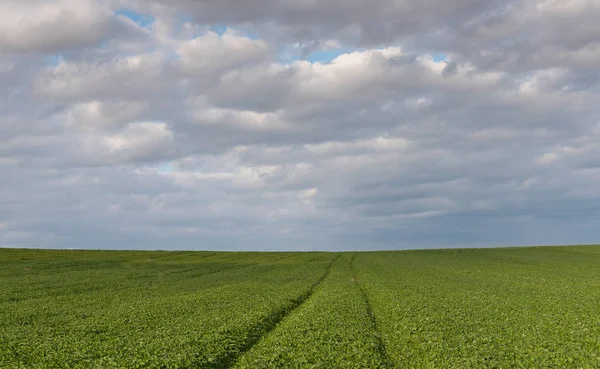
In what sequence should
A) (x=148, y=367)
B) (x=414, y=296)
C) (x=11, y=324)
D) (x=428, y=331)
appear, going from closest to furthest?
(x=148, y=367) < (x=428, y=331) < (x=11, y=324) < (x=414, y=296)

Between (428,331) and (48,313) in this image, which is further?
(48,313)

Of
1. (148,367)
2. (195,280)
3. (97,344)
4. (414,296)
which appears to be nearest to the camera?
(148,367)

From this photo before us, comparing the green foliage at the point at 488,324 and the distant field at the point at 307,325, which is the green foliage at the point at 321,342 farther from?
the green foliage at the point at 488,324

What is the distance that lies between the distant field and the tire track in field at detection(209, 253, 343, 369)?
112 millimetres

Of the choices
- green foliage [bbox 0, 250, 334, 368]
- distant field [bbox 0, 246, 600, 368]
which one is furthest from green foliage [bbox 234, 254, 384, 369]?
green foliage [bbox 0, 250, 334, 368]

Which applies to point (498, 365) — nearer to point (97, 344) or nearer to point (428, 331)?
point (428, 331)

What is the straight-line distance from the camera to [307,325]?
33125 mm

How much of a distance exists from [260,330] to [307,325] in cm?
313

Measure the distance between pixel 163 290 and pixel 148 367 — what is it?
40.3 metres

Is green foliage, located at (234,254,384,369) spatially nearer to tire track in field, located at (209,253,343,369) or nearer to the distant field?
the distant field

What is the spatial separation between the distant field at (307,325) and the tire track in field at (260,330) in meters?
0.11

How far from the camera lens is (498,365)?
23.6 metres

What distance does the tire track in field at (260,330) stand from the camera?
25552mm

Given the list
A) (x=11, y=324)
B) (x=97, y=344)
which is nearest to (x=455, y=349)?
(x=97, y=344)
